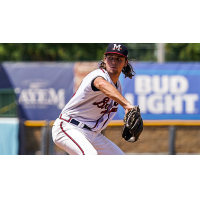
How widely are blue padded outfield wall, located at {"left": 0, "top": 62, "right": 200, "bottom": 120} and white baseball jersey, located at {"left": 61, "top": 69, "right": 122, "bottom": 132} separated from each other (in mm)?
4610

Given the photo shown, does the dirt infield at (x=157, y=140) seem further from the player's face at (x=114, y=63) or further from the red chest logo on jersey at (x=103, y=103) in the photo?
the player's face at (x=114, y=63)

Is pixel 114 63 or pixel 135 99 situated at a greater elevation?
pixel 114 63

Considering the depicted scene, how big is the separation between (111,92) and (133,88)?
5551mm

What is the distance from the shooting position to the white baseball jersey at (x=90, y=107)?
4047mm

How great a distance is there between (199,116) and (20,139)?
470 centimetres

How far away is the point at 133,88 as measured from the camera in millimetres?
9031

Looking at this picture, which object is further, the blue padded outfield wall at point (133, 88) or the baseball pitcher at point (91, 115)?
the blue padded outfield wall at point (133, 88)

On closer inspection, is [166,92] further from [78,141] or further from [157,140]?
[78,141]

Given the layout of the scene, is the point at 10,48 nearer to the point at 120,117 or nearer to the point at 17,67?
the point at 17,67

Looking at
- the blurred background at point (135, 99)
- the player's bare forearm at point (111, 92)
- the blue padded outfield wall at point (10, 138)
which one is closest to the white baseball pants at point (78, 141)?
the player's bare forearm at point (111, 92)

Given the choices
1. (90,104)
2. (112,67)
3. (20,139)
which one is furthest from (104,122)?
(20,139)

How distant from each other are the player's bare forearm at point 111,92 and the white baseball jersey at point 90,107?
0.82ft

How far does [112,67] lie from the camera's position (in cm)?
409

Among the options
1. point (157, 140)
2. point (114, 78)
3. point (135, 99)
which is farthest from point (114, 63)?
point (157, 140)
